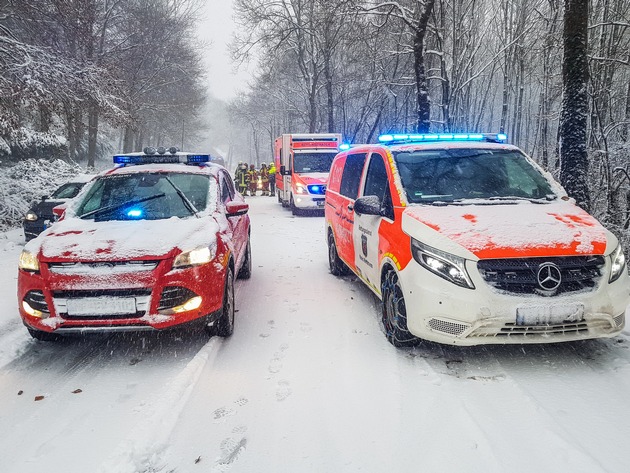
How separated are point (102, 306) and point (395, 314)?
2550mm

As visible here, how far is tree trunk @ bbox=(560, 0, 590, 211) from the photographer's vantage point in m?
7.09

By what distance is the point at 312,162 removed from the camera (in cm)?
1661

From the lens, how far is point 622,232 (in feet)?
31.6

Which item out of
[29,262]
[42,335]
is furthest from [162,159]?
[42,335]

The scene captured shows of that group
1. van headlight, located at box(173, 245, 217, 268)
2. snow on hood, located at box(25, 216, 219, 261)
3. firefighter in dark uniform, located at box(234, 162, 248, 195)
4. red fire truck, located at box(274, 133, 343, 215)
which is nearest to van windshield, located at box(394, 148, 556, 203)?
van headlight, located at box(173, 245, 217, 268)

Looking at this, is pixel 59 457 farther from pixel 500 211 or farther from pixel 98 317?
pixel 500 211

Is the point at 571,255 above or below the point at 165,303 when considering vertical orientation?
above

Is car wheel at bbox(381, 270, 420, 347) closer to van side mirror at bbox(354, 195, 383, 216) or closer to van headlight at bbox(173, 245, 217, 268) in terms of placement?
van side mirror at bbox(354, 195, 383, 216)

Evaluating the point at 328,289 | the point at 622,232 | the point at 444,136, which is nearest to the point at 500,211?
the point at 444,136

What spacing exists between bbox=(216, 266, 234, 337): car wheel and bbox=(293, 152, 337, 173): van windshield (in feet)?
39.5

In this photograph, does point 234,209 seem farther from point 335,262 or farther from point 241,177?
point 241,177

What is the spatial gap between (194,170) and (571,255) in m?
4.24

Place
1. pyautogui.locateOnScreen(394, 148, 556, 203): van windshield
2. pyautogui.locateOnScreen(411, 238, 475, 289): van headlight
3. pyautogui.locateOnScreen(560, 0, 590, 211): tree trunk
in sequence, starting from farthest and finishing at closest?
pyautogui.locateOnScreen(560, 0, 590, 211): tree trunk → pyautogui.locateOnScreen(394, 148, 556, 203): van windshield → pyautogui.locateOnScreen(411, 238, 475, 289): van headlight

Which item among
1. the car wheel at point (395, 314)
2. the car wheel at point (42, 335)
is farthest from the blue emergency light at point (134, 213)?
the car wheel at point (395, 314)
